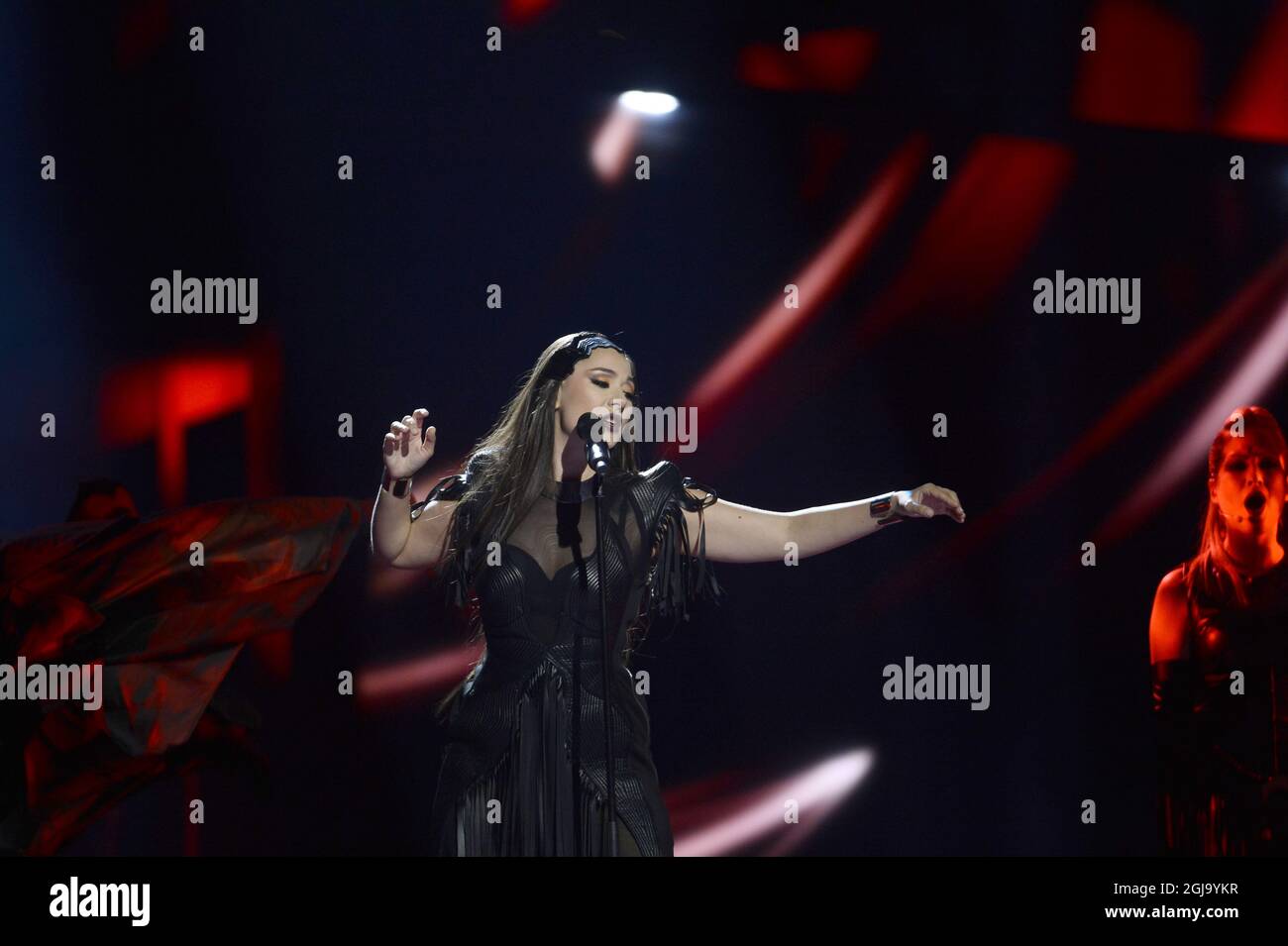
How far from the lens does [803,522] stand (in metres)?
3.69

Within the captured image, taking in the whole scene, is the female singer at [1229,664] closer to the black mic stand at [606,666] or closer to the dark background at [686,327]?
the dark background at [686,327]

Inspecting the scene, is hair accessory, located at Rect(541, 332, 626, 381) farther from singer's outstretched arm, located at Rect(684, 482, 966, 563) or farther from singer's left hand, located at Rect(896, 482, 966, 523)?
singer's left hand, located at Rect(896, 482, 966, 523)

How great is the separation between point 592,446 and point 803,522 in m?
0.78

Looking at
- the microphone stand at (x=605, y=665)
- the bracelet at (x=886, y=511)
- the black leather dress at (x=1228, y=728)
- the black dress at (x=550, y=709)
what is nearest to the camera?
the microphone stand at (x=605, y=665)

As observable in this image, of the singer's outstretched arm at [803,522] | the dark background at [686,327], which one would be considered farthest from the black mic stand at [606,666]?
the dark background at [686,327]

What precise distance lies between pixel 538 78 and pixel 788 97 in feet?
2.48

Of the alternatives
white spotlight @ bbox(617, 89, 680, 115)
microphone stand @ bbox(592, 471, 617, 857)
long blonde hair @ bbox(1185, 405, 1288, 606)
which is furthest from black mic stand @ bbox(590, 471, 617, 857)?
long blonde hair @ bbox(1185, 405, 1288, 606)

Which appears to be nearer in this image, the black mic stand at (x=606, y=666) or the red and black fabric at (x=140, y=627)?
the black mic stand at (x=606, y=666)

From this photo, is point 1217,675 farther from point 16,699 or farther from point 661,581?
point 16,699

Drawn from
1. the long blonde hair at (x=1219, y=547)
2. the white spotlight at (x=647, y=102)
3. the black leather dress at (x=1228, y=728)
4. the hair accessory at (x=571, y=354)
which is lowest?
the black leather dress at (x=1228, y=728)

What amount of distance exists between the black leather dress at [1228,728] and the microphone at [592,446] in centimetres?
185

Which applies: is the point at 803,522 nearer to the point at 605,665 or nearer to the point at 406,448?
the point at 605,665

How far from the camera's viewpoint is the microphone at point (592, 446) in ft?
10.3
